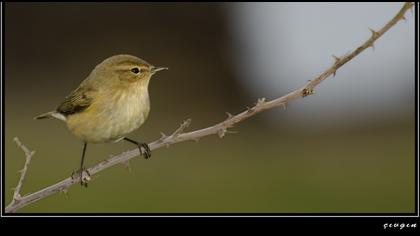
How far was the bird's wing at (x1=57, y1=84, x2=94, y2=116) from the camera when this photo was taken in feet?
18.0

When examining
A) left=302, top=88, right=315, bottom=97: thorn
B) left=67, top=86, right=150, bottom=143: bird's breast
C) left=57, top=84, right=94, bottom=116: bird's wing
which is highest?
left=57, top=84, right=94, bottom=116: bird's wing

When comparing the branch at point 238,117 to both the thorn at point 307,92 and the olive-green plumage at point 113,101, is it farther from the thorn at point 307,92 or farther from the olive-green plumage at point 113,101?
the olive-green plumage at point 113,101

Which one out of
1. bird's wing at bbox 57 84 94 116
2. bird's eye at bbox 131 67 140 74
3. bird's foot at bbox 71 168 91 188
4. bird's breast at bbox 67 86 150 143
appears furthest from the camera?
bird's wing at bbox 57 84 94 116

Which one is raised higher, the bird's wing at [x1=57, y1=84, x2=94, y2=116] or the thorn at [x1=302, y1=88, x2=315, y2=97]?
the bird's wing at [x1=57, y1=84, x2=94, y2=116]

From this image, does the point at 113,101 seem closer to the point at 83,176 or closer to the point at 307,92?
the point at 83,176

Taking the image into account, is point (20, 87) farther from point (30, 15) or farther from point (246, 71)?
point (246, 71)

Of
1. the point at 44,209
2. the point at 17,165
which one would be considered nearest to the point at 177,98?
the point at 17,165

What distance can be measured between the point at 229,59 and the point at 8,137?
23.0 feet

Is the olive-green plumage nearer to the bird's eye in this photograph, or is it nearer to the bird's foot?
the bird's eye

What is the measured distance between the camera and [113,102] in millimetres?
5242

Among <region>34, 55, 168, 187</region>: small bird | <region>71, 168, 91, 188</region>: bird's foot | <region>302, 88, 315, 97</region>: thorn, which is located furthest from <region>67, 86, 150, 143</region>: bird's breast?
<region>302, 88, 315, 97</region>: thorn

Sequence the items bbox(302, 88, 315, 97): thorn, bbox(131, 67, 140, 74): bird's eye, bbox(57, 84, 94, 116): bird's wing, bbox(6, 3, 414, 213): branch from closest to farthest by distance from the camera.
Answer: bbox(6, 3, 414, 213): branch
bbox(302, 88, 315, 97): thorn
bbox(131, 67, 140, 74): bird's eye
bbox(57, 84, 94, 116): bird's wing

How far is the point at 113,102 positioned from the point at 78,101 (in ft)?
1.46

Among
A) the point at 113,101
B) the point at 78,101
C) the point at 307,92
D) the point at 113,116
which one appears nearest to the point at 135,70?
the point at 113,101
